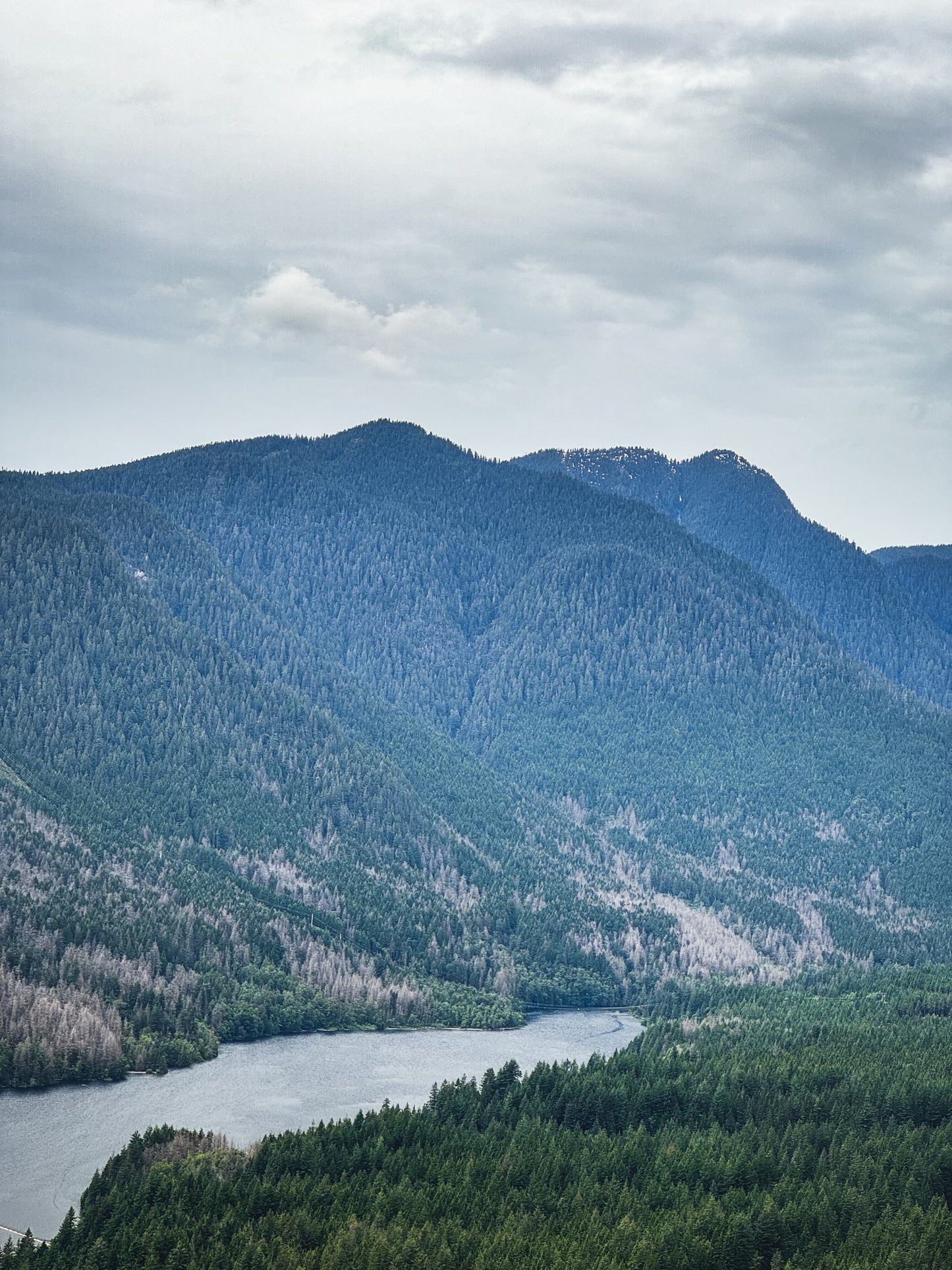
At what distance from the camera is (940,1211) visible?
4429 inches

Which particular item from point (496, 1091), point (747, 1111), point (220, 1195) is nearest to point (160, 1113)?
point (496, 1091)

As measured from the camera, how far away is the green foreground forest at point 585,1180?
10812 centimetres

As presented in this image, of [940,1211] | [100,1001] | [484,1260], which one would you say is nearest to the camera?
[484,1260]

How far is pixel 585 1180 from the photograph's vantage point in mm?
123375

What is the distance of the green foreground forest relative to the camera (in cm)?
10812

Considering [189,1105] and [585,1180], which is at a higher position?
[585,1180]

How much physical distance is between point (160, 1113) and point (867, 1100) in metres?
67.5

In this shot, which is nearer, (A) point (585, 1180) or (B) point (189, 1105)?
(A) point (585, 1180)

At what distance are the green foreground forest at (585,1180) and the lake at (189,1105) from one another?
26.0 feet

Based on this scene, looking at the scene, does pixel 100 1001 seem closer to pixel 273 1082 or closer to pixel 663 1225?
pixel 273 1082

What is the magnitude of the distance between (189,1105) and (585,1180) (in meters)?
57.4

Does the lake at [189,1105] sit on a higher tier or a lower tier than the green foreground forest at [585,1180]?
lower

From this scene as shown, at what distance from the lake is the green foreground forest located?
7.93 meters

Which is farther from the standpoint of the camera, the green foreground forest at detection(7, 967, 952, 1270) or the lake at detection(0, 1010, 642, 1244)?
the lake at detection(0, 1010, 642, 1244)
